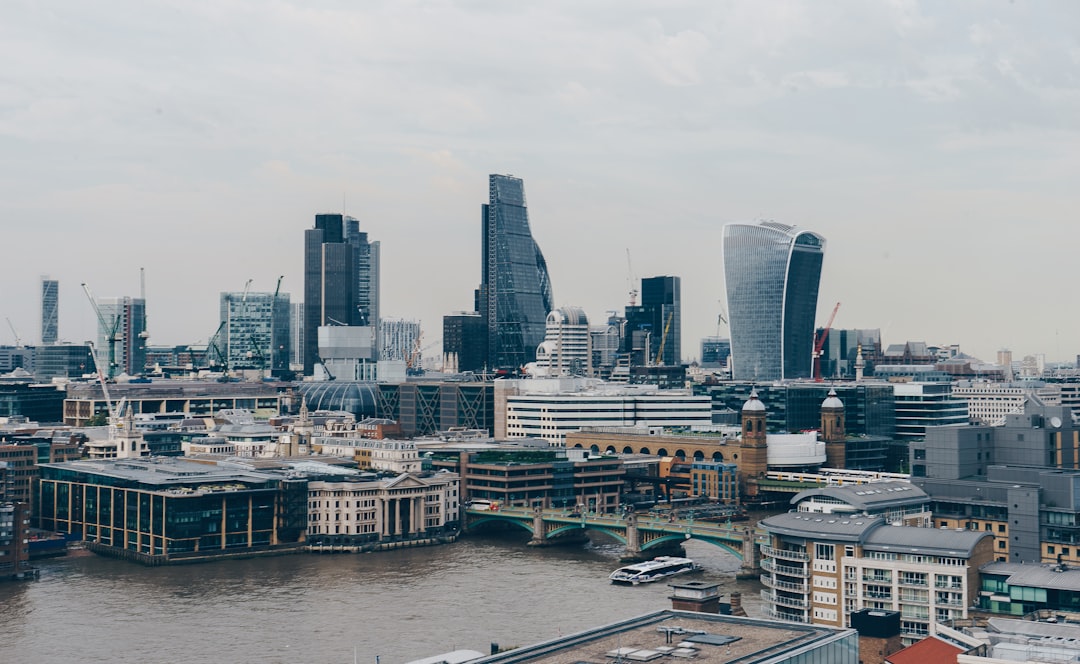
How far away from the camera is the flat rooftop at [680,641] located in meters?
44.2

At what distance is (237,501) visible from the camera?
10138 centimetres

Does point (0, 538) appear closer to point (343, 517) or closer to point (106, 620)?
point (106, 620)

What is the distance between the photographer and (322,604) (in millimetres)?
80125

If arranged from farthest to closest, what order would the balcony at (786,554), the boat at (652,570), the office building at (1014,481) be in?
the boat at (652,570) < the office building at (1014,481) < the balcony at (786,554)

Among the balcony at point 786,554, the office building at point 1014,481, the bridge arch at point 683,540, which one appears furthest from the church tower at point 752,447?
the balcony at point 786,554

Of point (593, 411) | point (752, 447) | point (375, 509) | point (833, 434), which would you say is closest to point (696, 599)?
point (375, 509)

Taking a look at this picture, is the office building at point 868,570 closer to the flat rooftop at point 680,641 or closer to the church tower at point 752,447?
the flat rooftop at point 680,641

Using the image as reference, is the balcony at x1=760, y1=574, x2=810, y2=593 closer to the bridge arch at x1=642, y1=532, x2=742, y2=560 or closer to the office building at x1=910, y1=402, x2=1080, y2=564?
the office building at x1=910, y1=402, x2=1080, y2=564

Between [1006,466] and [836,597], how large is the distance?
834 inches

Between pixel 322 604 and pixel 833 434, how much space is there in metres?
78.5

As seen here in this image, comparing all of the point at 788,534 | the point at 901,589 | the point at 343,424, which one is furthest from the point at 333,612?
the point at 343,424

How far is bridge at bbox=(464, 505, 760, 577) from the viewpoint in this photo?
3612 inches

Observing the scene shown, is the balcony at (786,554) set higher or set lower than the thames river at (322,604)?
higher

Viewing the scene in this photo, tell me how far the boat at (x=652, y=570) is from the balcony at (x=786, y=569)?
52.7ft
